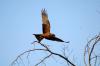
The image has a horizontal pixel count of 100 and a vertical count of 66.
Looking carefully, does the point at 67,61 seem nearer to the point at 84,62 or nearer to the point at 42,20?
the point at 84,62

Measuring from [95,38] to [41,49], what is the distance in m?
1.89

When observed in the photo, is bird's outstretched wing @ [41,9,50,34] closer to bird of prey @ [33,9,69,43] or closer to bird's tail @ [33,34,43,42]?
bird of prey @ [33,9,69,43]

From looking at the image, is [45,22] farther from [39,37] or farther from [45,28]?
[39,37]

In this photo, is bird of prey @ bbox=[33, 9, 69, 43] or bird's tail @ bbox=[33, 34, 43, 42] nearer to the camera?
bird's tail @ bbox=[33, 34, 43, 42]

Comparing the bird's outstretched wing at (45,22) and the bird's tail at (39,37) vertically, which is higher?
the bird's outstretched wing at (45,22)

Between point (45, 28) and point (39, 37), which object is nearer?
point (39, 37)

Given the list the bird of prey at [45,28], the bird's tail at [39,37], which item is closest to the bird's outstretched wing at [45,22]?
the bird of prey at [45,28]

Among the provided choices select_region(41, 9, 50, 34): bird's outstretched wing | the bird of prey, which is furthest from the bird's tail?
select_region(41, 9, 50, 34): bird's outstretched wing

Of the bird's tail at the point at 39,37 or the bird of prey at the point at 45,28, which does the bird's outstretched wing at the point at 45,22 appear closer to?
the bird of prey at the point at 45,28

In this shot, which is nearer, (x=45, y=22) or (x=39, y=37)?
(x=39, y=37)

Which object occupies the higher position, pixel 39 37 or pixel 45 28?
pixel 45 28

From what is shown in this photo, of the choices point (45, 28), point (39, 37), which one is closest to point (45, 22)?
point (45, 28)

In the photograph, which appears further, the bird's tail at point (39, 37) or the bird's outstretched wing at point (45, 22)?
the bird's outstretched wing at point (45, 22)

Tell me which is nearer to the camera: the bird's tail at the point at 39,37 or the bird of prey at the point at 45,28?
the bird's tail at the point at 39,37
